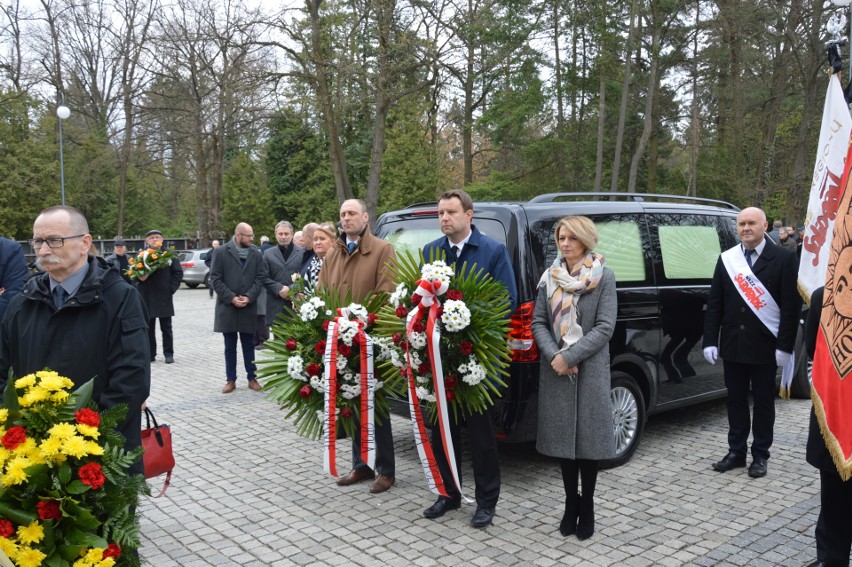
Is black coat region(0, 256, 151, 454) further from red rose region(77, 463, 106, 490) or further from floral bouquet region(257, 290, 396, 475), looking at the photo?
floral bouquet region(257, 290, 396, 475)

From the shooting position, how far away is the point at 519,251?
5129mm

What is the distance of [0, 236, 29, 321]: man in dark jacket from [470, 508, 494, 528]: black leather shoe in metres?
4.38

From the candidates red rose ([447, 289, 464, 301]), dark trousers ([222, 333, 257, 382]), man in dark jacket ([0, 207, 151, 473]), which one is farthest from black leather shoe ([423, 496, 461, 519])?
dark trousers ([222, 333, 257, 382])

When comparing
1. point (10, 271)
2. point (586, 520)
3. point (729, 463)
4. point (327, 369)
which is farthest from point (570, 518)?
point (10, 271)

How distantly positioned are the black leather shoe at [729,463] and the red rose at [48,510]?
4.70 m

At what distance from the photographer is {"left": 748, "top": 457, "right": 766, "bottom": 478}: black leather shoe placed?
18.0 feet

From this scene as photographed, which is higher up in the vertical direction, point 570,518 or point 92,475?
point 92,475

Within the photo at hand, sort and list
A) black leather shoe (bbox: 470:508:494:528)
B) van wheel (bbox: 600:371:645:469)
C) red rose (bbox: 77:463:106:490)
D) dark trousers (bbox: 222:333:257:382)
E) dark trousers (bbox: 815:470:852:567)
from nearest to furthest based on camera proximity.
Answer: red rose (bbox: 77:463:106:490), dark trousers (bbox: 815:470:852:567), black leather shoe (bbox: 470:508:494:528), van wheel (bbox: 600:371:645:469), dark trousers (bbox: 222:333:257:382)

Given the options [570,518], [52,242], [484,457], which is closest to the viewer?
[52,242]

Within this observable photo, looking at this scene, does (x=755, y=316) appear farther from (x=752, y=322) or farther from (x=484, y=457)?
(x=484, y=457)

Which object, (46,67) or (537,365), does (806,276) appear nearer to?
(537,365)

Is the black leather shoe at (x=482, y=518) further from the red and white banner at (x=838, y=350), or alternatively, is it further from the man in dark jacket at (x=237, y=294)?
the man in dark jacket at (x=237, y=294)

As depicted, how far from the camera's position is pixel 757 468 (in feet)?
18.1

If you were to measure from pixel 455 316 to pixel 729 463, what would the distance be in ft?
9.47
